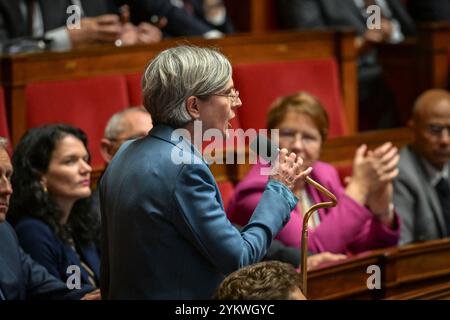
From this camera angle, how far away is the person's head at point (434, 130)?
2211mm

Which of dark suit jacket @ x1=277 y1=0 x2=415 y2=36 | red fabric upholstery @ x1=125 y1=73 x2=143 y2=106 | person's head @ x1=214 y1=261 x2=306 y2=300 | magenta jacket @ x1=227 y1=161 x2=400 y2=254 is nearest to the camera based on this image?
person's head @ x1=214 y1=261 x2=306 y2=300

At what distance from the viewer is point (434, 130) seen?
222cm

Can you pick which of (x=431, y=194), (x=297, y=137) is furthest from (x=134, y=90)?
(x=431, y=194)

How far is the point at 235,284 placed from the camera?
104cm

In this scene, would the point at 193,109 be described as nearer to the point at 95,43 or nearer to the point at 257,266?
the point at 257,266

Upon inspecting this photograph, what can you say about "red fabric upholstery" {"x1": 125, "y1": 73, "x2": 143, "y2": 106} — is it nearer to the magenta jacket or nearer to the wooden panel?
the magenta jacket

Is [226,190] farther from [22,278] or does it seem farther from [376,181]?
[22,278]

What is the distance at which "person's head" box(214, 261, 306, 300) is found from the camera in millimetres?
1032

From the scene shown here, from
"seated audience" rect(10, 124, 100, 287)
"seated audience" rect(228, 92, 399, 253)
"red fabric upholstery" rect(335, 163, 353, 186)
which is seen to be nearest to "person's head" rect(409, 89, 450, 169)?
"red fabric upholstery" rect(335, 163, 353, 186)

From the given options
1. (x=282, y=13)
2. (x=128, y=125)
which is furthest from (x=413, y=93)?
(x=128, y=125)

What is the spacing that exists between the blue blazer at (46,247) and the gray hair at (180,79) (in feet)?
1.88

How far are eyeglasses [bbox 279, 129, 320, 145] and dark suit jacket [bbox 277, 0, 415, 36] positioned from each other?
3.05ft

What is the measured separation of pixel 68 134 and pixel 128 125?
157 millimetres
